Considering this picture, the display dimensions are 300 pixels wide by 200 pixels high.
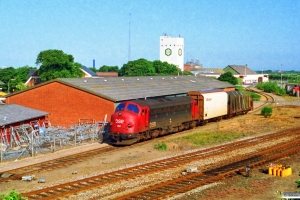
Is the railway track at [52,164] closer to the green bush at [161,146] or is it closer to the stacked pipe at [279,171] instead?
the green bush at [161,146]

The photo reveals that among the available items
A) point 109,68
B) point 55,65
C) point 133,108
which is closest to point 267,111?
point 133,108

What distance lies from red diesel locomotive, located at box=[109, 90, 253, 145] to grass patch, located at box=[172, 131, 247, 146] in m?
2.09

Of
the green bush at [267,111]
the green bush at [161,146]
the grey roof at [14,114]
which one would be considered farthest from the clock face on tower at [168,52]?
the green bush at [161,146]

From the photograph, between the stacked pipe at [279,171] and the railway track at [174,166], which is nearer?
the railway track at [174,166]

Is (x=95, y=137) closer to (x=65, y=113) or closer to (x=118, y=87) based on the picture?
(x=65, y=113)

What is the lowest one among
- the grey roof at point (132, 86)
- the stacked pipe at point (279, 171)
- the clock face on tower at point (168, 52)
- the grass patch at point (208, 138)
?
the grass patch at point (208, 138)

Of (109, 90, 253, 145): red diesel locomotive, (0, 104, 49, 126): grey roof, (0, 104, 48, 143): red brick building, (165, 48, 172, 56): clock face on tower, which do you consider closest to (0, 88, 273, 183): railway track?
(109, 90, 253, 145): red diesel locomotive

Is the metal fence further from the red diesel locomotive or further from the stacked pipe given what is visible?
the stacked pipe

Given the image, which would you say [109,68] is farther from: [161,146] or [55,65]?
[161,146]

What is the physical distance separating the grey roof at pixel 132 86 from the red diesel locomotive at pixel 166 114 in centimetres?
554

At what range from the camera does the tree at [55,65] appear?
256ft

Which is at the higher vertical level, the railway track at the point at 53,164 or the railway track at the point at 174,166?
the railway track at the point at 174,166

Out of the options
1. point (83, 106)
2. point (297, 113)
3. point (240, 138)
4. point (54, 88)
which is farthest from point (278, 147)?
point (297, 113)

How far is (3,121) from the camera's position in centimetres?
3362
